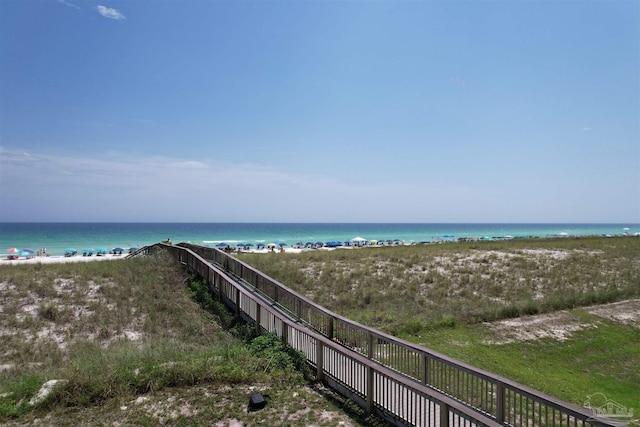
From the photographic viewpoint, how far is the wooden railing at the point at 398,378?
473 centimetres

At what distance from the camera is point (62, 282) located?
1739 centimetres

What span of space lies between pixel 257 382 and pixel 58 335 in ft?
32.4

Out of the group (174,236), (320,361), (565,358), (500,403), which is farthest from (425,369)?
(174,236)

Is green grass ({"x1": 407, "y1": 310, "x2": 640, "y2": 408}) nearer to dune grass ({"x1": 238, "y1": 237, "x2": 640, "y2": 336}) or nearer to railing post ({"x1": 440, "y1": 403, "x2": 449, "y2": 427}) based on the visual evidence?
dune grass ({"x1": 238, "y1": 237, "x2": 640, "y2": 336})

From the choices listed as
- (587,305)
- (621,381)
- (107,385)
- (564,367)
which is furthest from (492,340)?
(107,385)

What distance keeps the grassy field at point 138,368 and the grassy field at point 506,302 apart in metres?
5.50

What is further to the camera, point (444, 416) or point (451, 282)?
point (451, 282)

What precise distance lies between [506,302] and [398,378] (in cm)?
1377

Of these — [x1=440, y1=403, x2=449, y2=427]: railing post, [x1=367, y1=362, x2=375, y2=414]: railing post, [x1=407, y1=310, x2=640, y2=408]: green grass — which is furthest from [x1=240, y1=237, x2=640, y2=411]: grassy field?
[x1=440, y1=403, x2=449, y2=427]: railing post

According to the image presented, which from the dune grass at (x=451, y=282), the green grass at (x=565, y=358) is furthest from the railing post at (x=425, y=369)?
the dune grass at (x=451, y=282)

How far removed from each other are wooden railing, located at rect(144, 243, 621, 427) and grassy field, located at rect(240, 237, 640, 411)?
2.42 m

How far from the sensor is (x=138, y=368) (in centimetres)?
753

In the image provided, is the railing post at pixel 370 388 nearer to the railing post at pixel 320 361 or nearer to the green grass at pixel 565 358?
the railing post at pixel 320 361

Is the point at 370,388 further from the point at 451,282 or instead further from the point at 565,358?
the point at 451,282
